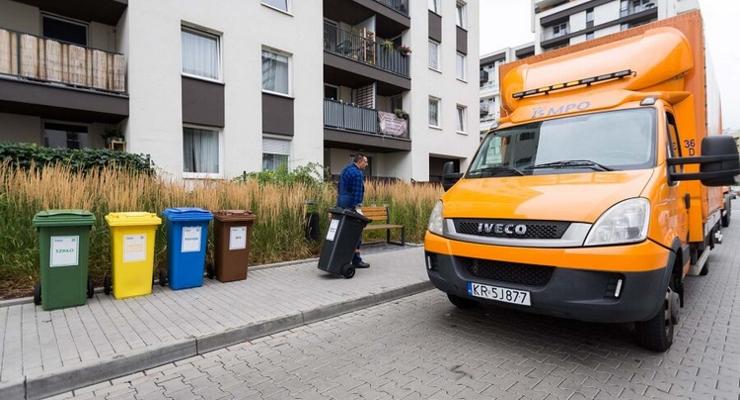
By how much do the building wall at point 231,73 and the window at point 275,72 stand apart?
298 mm

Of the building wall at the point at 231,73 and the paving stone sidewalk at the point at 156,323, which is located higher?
the building wall at the point at 231,73

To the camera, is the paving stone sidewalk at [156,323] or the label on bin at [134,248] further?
the label on bin at [134,248]

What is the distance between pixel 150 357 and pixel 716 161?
17.0 feet

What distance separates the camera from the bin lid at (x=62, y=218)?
14.2 ft

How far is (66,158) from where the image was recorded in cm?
825

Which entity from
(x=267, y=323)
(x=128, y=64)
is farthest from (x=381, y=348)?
(x=128, y=64)

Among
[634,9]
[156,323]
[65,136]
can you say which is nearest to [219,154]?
[65,136]

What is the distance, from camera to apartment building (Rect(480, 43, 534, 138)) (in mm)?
55531

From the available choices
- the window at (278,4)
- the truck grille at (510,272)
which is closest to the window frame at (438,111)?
the window at (278,4)

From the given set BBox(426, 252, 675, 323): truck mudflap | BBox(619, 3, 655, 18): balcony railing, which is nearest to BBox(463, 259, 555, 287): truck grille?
BBox(426, 252, 675, 323): truck mudflap

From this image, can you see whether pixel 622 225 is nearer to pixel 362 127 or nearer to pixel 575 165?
pixel 575 165

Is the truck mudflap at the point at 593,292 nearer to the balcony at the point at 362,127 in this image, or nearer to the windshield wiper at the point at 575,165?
the windshield wiper at the point at 575,165

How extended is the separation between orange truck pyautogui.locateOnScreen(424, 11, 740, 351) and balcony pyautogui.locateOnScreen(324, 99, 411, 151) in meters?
10.9

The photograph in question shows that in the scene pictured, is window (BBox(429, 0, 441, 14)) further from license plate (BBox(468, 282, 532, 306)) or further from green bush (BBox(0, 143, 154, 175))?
license plate (BBox(468, 282, 532, 306))
